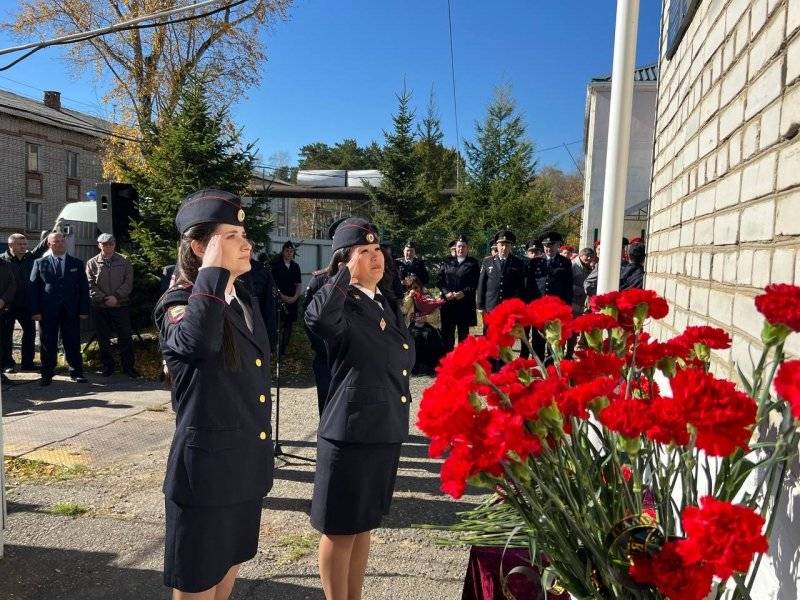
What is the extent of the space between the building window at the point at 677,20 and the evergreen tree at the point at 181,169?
7666 millimetres

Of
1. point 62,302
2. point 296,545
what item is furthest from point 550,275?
point 296,545

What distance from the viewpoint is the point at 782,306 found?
38.8 inches

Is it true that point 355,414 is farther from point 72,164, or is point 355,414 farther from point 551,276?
point 72,164

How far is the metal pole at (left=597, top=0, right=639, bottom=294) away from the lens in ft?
8.46

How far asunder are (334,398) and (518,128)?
1239 inches

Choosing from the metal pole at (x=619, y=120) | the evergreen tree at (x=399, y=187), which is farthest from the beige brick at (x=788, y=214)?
the evergreen tree at (x=399, y=187)

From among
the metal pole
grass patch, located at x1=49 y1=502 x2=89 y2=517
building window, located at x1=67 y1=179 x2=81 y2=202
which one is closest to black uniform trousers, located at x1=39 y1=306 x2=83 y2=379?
→ grass patch, located at x1=49 y1=502 x2=89 y2=517

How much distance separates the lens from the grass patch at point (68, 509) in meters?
4.36

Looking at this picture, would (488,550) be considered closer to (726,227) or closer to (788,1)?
(726,227)

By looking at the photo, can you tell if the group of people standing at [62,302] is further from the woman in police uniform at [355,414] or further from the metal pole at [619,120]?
the metal pole at [619,120]

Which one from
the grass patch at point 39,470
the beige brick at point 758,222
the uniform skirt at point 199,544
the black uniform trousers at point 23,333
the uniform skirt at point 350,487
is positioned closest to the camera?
the beige brick at point 758,222

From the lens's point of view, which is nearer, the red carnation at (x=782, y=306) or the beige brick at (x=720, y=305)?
the red carnation at (x=782, y=306)

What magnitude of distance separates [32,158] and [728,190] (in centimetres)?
4013

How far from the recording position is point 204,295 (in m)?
2.21
